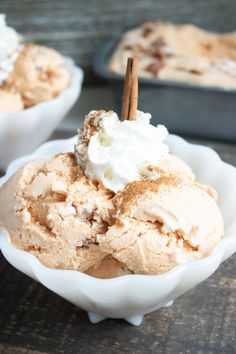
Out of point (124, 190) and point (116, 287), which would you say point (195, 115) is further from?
point (116, 287)

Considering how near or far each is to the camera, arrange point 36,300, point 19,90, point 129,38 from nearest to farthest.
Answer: point 36,300, point 19,90, point 129,38

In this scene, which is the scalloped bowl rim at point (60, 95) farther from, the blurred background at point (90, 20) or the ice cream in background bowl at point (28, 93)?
the blurred background at point (90, 20)

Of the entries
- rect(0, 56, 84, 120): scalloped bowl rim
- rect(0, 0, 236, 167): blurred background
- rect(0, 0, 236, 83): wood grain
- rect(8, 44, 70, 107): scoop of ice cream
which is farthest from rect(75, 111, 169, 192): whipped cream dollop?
rect(0, 0, 236, 83): wood grain

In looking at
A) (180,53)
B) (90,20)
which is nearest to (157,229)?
(180,53)

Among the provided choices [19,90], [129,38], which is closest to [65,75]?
[19,90]

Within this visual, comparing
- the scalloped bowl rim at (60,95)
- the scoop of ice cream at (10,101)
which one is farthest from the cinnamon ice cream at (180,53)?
the scoop of ice cream at (10,101)

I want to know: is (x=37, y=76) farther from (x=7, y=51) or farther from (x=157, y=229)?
(x=157, y=229)
